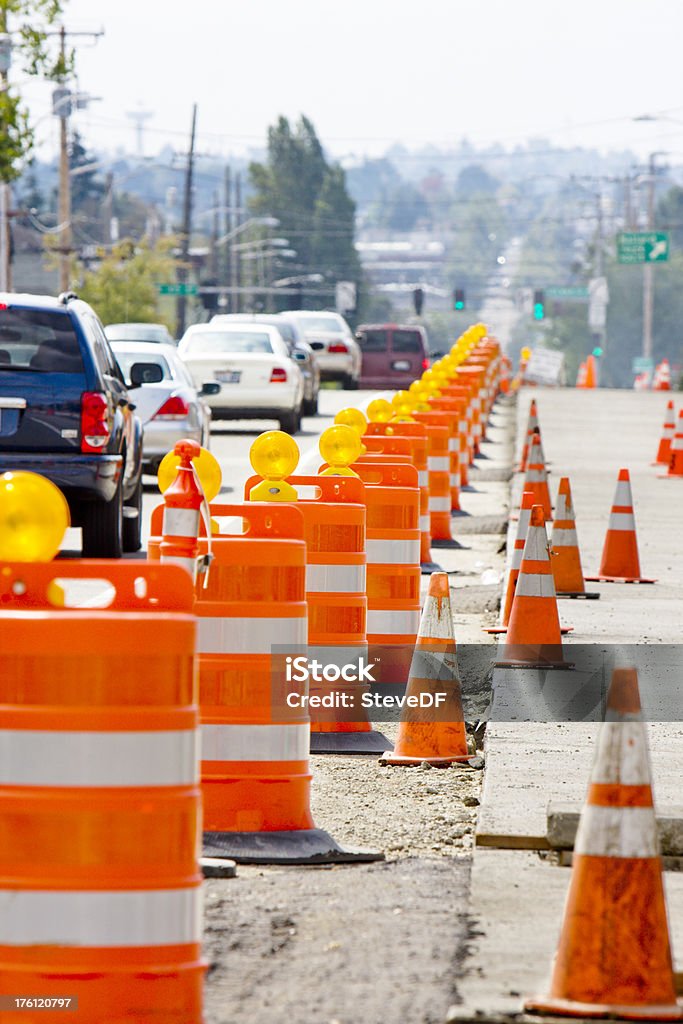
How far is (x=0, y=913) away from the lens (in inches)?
174

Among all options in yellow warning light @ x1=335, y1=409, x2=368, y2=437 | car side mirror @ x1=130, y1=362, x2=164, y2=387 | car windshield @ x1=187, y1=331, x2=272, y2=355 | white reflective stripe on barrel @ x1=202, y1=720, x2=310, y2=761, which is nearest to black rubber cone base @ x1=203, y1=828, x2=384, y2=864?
white reflective stripe on barrel @ x1=202, y1=720, x2=310, y2=761

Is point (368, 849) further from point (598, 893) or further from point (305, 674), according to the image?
point (598, 893)

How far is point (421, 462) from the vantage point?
Answer: 1477 cm

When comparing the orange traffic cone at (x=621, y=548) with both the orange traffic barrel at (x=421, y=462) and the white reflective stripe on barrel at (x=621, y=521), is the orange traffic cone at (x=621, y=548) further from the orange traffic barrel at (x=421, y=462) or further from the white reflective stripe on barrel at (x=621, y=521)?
the orange traffic barrel at (x=421, y=462)

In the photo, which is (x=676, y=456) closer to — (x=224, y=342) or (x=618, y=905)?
(x=224, y=342)

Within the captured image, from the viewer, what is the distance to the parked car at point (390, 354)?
51344mm

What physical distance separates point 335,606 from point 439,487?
27.5ft

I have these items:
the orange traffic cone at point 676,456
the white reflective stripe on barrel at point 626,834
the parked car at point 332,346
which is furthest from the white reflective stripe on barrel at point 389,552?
the parked car at point 332,346

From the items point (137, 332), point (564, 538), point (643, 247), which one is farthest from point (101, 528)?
point (643, 247)

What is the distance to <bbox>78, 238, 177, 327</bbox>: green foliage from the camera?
84312 mm

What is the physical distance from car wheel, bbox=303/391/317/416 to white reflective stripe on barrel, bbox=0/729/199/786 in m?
29.9

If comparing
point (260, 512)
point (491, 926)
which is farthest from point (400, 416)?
point (491, 926)

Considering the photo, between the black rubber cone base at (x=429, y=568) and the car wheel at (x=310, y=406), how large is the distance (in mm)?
19390

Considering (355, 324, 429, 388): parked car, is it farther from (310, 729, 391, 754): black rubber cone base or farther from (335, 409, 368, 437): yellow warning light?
(310, 729, 391, 754): black rubber cone base
